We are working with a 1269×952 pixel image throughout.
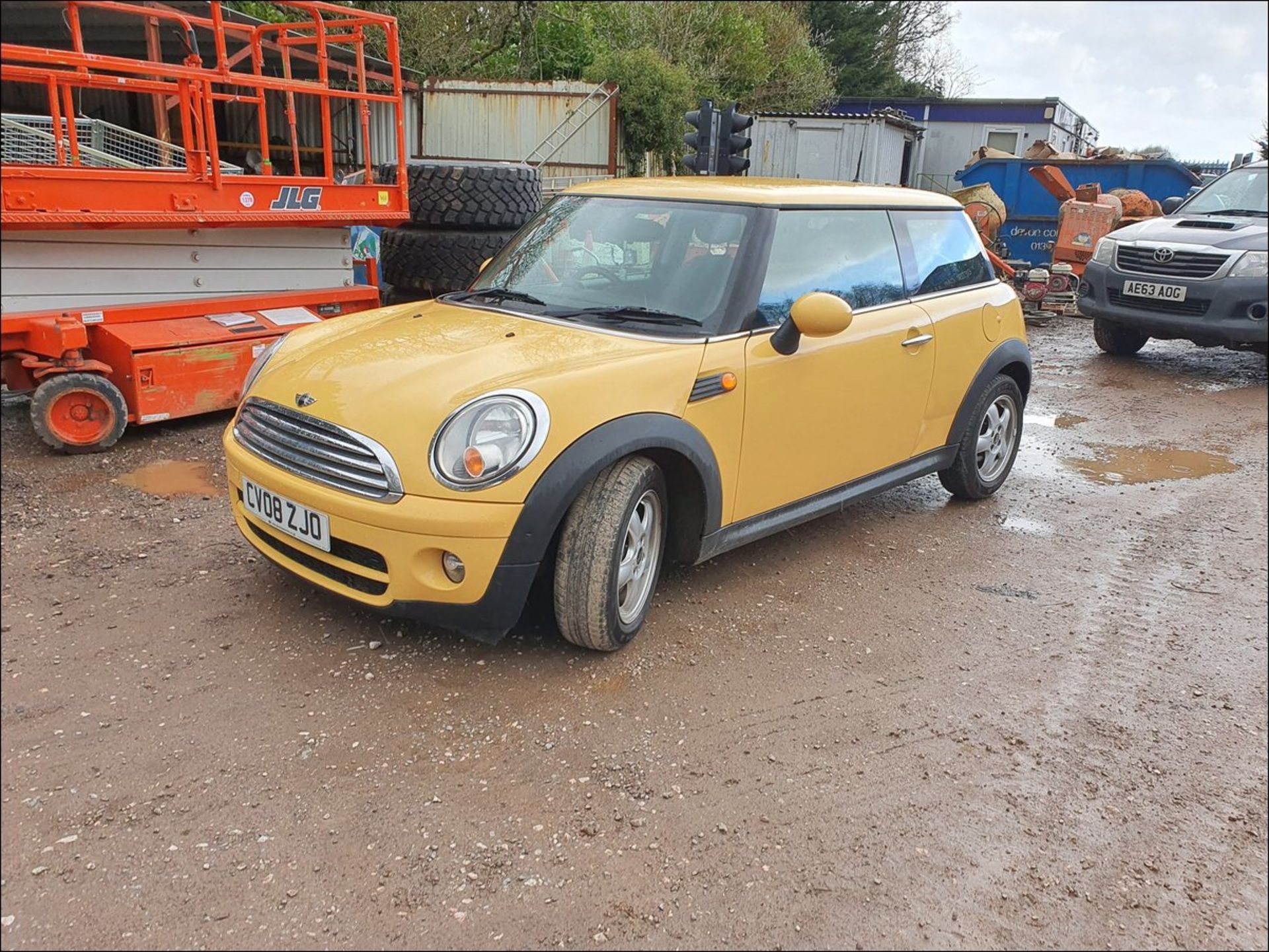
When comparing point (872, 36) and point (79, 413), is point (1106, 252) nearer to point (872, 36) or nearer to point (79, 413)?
point (79, 413)

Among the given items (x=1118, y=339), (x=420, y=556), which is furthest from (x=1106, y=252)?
(x=420, y=556)

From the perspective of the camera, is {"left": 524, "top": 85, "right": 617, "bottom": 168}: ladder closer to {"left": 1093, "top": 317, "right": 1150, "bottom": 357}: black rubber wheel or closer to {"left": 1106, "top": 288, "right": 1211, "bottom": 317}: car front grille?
{"left": 1093, "top": 317, "right": 1150, "bottom": 357}: black rubber wheel

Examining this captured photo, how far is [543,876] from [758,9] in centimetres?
2598

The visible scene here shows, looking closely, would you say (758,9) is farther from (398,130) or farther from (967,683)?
(967,683)

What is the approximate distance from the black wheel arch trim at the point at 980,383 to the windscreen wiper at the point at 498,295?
228 cm

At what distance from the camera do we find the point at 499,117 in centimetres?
1636

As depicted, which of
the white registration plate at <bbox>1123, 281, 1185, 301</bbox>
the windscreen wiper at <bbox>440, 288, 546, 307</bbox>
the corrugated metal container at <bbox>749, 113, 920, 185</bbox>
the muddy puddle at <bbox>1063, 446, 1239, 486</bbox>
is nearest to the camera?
the windscreen wiper at <bbox>440, 288, 546, 307</bbox>

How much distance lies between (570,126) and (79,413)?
493 inches

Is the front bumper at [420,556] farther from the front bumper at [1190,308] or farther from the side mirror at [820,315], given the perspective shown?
the front bumper at [1190,308]

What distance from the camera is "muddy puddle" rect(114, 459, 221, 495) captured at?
5.04 m

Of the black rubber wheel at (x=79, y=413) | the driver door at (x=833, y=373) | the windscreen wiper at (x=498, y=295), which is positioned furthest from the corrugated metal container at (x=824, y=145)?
the windscreen wiper at (x=498, y=295)

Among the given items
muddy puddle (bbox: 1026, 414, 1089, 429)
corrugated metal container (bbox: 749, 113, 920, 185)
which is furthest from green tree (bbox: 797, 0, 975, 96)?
muddy puddle (bbox: 1026, 414, 1089, 429)

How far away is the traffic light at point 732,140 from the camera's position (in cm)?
980

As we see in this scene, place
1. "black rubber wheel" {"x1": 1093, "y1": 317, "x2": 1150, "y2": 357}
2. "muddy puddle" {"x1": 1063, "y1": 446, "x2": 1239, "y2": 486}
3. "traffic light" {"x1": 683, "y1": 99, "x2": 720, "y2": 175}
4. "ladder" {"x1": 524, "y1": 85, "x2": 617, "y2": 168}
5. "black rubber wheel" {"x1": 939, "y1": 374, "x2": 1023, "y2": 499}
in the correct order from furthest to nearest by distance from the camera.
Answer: "ladder" {"x1": 524, "y1": 85, "x2": 617, "y2": 168}
"black rubber wheel" {"x1": 1093, "y1": 317, "x2": 1150, "y2": 357}
"traffic light" {"x1": 683, "y1": 99, "x2": 720, "y2": 175}
"muddy puddle" {"x1": 1063, "y1": 446, "x2": 1239, "y2": 486}
"black rubber wheel" {"x1": 939, "y1": 374, "x2": 1023, "y2": 499}
